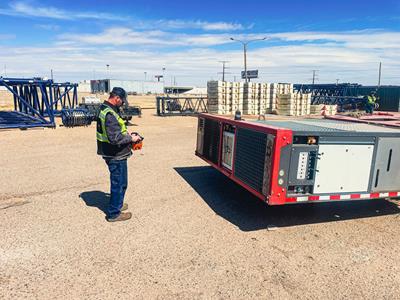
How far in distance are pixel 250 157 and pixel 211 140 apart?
1830mm

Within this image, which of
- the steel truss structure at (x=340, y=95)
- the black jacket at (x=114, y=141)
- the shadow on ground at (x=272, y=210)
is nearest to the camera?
the black jacket at (x=114, y=141)

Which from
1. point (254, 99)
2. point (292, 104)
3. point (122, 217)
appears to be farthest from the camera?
point (292, 104)

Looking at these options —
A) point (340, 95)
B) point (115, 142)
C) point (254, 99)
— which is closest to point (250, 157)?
point (115, 142)

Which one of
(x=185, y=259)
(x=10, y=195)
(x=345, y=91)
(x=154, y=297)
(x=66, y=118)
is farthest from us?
(x=345, y=91)

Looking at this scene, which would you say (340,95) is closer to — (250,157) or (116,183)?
(250,157)

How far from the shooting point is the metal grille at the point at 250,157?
471 cm

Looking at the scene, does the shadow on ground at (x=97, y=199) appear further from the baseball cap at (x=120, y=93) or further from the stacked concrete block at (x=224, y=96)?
the stacked concrete block at (x=224, y=96)

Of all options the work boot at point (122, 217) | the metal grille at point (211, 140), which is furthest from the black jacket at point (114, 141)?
the metal grille at point (211, 140)

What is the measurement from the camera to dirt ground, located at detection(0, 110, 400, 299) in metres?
3.50

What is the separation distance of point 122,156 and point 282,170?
90.4 inches

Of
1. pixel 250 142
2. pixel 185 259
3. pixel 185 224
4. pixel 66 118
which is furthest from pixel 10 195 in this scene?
pixel 66 118

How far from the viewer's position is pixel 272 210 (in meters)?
5.77

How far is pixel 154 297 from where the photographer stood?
10.9 ft

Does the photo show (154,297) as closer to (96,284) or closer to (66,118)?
(96,284)
